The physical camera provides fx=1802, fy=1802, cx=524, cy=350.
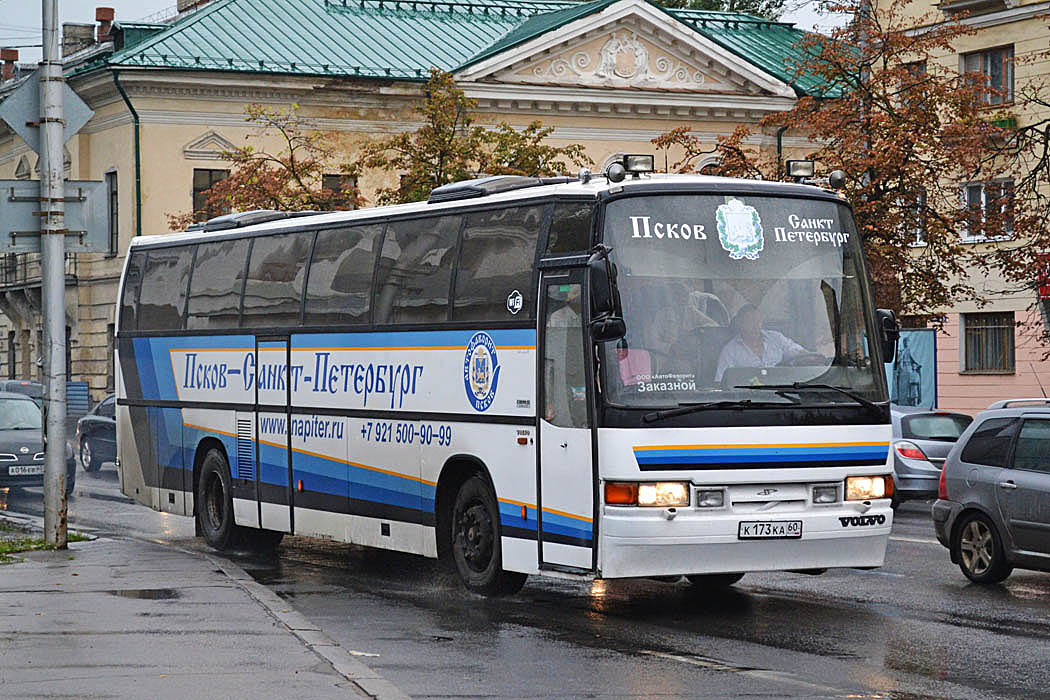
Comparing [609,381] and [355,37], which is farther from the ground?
[355,37]

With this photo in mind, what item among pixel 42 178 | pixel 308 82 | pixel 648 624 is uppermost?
pixel 308 82

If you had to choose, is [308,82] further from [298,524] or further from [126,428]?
[298,524]

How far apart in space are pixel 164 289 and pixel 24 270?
33673 millimetres

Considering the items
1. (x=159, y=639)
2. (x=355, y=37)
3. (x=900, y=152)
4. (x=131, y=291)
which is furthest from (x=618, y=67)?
(x=159, y=639)

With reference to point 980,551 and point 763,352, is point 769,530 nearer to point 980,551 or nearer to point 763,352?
point 763,352

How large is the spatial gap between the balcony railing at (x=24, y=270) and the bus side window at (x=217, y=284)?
1235 inches

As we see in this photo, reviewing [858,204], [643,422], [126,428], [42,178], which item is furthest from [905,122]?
[643,422]

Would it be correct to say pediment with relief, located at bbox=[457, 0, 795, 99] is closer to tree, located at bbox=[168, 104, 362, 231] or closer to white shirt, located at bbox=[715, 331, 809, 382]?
tree, located at bbox=[168, 104, 362, 231]

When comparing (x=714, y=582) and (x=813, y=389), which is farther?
(x=714, y=582)

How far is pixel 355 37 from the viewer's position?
48844 mm

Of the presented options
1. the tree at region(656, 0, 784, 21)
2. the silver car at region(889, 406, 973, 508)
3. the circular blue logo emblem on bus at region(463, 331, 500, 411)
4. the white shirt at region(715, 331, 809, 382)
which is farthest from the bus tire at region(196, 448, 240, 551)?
the tree at region(656, 0, 784, 21)

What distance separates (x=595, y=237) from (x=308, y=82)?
3464 cm

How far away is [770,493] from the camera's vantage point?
12547 mm

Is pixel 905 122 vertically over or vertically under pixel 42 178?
over
